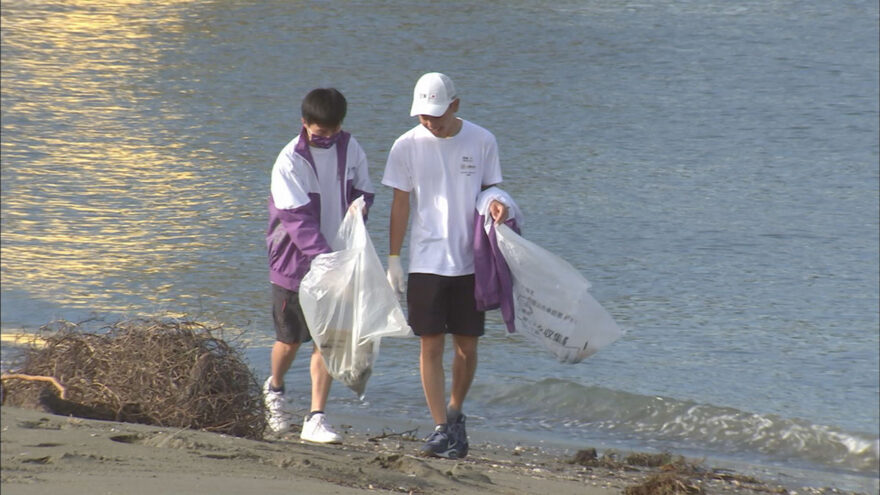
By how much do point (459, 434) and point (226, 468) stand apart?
1.59m

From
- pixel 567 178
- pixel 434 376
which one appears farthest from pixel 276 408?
pixel 567 178

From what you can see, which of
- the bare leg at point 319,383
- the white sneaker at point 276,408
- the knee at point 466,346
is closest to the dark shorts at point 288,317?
the bare leg at point 319,383

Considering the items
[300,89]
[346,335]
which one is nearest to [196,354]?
[346,335]

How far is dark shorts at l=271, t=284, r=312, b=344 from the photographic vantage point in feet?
17.0

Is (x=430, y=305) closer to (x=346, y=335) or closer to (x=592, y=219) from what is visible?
(x=346, y=335)

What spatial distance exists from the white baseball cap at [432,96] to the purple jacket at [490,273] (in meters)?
0.42

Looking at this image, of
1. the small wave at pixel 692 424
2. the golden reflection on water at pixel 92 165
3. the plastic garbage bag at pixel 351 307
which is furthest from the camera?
the golden reflection on water at pixel 92 165

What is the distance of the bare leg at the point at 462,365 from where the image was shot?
5.28 m

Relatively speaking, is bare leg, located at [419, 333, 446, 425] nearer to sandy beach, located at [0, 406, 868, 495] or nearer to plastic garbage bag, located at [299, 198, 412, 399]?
sandy beach, located at [0, 406, 868, 495]

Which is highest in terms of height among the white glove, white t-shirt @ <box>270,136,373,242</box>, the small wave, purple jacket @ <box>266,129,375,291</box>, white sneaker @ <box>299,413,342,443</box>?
white t-shirt @ <box>270,136,373,242</box>

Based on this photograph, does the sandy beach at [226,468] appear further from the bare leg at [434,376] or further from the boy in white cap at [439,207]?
the boy in white cap at [439,207]

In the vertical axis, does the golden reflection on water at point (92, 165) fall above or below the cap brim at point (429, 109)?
below

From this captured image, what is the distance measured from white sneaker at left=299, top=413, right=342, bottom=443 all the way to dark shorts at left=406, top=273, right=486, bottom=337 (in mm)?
506

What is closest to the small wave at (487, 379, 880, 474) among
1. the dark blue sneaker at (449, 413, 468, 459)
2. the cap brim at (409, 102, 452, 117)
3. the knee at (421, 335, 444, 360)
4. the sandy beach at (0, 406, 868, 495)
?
the sandy beach at (0, 406, 868, 495)
